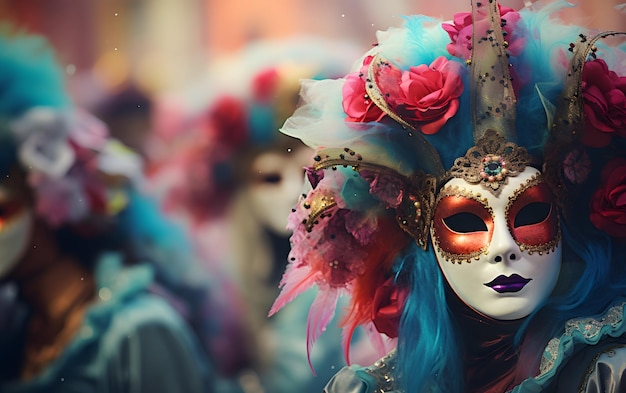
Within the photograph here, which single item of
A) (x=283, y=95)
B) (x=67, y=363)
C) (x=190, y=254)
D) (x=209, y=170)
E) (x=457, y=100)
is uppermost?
(x=457, y=100)

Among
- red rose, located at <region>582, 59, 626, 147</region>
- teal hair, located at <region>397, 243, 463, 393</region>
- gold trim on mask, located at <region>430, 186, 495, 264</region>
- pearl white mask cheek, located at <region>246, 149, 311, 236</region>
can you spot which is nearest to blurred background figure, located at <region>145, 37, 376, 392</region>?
pearl white mask cheek, located at <region>246, 149, 311, 236</region>

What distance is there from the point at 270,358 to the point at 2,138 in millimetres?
876

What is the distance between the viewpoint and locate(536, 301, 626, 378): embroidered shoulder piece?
1.66 meters

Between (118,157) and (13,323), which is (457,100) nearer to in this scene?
(118,157)

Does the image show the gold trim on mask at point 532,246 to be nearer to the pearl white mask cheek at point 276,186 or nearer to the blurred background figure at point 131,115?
the pearl white mask cheek at point 276,186

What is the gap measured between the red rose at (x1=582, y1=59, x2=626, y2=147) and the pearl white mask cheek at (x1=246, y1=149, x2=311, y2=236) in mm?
686

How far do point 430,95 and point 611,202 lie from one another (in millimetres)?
410

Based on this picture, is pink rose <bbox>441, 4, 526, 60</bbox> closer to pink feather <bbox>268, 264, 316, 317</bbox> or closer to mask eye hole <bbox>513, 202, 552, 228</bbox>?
mask eye hole <bbox>513, 202, 552, 228</bbox>

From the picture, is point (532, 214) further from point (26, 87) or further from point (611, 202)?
point (26, 87)

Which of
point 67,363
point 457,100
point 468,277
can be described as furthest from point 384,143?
point 67,363

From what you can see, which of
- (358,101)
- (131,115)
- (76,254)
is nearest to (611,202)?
(358,101)

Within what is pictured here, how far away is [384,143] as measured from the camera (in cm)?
173

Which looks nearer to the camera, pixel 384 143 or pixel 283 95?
pixel 384 143

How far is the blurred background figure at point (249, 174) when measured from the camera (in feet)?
6.91
